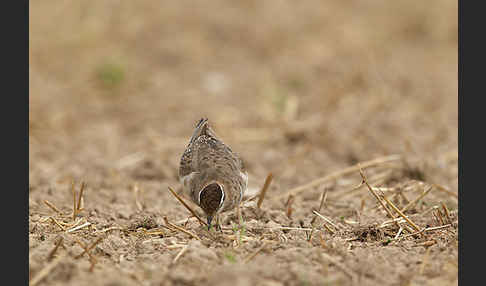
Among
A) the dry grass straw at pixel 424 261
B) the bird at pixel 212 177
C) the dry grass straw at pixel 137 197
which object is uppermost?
the bird at pixel 212 177

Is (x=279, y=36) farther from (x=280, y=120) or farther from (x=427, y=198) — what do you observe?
(x=427, y=198)

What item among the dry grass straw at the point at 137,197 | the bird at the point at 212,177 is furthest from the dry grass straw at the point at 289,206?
the dry grass straw at the point at 137,197

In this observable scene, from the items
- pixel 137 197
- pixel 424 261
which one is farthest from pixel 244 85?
pixel 424 261

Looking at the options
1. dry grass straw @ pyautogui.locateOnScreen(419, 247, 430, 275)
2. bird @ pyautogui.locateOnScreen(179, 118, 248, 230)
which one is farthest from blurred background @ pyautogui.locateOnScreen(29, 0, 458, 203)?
dry grass straw @ pyautogui.locateOnScreen(419, 247, 430, 275)

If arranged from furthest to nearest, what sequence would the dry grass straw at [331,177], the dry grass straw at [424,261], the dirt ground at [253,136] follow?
the dry grass straw at [331,177] < the dirt ground at [253,136] < the dry grass straw at [424,261]

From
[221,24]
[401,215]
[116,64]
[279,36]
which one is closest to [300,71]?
[279,36]

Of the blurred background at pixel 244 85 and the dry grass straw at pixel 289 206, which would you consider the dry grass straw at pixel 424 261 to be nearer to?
the dry grass straw at pixel 289 206

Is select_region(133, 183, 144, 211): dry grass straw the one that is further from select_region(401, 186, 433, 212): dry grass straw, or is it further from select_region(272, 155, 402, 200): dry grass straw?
select_region(401, 186, 433, 212): dry grass straw

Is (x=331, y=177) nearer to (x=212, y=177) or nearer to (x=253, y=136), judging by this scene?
(x=212, y=177)
